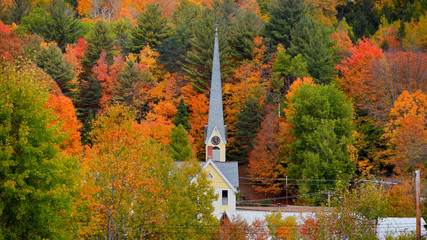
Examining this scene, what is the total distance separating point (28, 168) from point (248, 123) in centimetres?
3801

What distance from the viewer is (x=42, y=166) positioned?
25172 millimetres

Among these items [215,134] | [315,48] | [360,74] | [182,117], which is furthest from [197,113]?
[360,74]

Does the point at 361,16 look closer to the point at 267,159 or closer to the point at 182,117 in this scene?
the point at 267,159

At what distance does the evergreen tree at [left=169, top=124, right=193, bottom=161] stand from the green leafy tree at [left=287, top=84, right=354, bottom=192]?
8957 mm

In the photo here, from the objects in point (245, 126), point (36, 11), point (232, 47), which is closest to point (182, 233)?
point (245, 126)

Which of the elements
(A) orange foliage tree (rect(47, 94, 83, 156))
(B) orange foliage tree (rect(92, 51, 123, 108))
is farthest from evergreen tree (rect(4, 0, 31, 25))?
(A) orange foliage tree (rect(47, 94, 83, 156))

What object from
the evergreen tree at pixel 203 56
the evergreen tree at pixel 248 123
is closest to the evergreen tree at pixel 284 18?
the evergreen tree at pixel 203 56

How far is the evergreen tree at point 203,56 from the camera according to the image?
66250mm

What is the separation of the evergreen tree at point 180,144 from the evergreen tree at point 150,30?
1792 centimetres

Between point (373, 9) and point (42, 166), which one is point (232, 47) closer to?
point (373, 9)

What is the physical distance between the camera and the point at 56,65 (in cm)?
6216

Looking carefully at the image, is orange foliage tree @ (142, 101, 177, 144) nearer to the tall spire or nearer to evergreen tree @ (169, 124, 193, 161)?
evergreen tree @ (169, 124, 193, 161)

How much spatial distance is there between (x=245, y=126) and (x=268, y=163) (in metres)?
5.79

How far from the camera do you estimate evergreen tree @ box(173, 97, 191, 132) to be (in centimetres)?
6041
